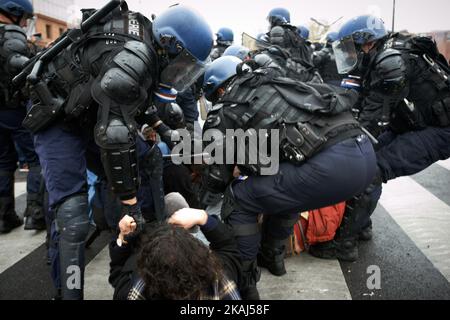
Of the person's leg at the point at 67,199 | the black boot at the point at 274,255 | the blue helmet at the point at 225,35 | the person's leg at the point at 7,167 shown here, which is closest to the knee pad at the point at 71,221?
the person's leg at the point at 67,199

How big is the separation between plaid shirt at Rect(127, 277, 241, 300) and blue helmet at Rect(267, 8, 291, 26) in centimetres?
471

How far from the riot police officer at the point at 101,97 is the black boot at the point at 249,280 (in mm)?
638

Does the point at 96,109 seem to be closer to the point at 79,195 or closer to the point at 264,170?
the point at 79,195

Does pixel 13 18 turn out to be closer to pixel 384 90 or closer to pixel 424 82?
pixel 384 90

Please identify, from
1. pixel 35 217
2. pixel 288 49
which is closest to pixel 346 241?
pixel 35 217

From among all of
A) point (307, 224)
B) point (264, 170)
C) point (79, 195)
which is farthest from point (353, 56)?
point (79, 195)

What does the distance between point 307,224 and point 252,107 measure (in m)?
1.30

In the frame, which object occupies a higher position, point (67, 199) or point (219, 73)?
point (219, 73)

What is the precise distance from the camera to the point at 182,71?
2229 millimetres

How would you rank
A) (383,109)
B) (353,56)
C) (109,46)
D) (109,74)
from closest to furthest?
(109,74) → (109,46) → (383,109) → (353,56)

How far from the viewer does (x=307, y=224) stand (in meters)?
3.02

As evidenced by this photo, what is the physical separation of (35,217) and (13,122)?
2.84 feet

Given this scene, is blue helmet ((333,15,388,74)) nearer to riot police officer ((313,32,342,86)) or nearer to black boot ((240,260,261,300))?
black boot ((240,260,261,300))

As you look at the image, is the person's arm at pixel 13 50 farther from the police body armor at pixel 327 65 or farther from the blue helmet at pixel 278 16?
the police body armor at pixel 327 65
